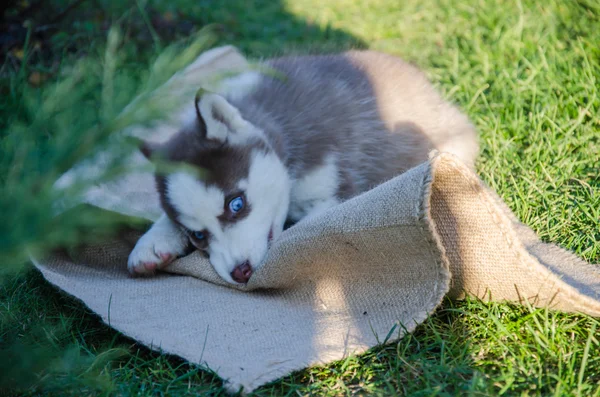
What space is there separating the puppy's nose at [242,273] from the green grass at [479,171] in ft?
1.42

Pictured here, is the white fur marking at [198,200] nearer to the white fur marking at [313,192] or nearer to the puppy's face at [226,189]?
the puppy's face at [226,189]

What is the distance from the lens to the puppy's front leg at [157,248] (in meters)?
2.86

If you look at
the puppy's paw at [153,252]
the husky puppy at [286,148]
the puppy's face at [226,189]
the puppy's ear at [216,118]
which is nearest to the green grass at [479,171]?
the puppy's paw at [153,252]

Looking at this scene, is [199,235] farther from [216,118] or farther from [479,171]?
[479,171]

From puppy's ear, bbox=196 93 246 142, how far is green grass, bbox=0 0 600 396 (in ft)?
3.12

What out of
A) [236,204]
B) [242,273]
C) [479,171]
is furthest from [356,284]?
[479,171]

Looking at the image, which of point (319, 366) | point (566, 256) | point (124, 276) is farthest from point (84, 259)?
point (566, 256)

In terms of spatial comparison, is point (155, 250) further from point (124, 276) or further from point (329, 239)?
point (329, 239)

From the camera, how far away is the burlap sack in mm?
2209

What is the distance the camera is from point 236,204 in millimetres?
2805

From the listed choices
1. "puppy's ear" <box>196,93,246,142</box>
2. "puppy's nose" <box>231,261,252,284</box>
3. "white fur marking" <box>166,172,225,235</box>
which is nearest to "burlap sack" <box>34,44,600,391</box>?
"puppy's nose" <box>231,261,252,284</box>

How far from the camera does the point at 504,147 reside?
3.54 metres

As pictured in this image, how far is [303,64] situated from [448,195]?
1.72 m

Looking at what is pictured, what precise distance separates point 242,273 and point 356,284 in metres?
0.48
